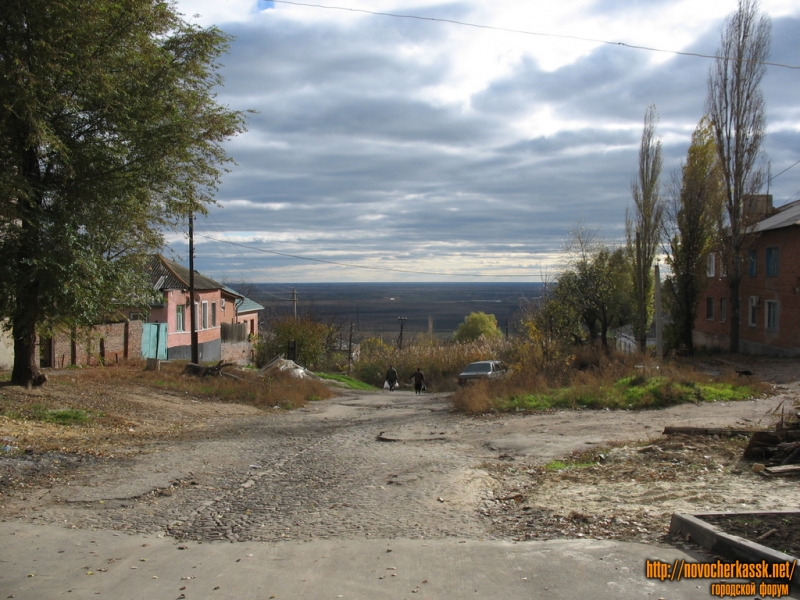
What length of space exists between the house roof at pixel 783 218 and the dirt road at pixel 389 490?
2206 centimetres

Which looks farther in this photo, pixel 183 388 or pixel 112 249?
pixel 183 388

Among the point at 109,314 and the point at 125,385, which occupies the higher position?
the point at 109,314

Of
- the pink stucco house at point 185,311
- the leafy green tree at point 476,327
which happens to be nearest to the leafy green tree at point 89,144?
the pink stucco house at point 185,311

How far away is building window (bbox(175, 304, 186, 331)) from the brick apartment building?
102 feet

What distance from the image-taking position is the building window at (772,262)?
33.0m

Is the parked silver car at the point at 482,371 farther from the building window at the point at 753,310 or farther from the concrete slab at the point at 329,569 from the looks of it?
the concrete slab at the point at 329,569

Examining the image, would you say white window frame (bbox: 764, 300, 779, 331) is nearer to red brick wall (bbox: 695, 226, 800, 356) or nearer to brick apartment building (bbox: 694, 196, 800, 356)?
brick apartment building (bbox: 694, 196, 800, 356)

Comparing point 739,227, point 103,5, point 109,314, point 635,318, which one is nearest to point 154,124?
point 103,5

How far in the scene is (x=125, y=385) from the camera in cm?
2041

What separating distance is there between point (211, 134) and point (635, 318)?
37.2m

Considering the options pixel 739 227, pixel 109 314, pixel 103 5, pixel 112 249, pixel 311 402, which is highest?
pixel 103 5

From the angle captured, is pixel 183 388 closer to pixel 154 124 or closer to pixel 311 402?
pixel 311 402

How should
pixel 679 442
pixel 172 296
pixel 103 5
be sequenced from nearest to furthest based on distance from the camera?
pixel 679 442 → pixel 103 5 → pixel 172 296

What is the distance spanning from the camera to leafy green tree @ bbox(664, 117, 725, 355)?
3431 cm
